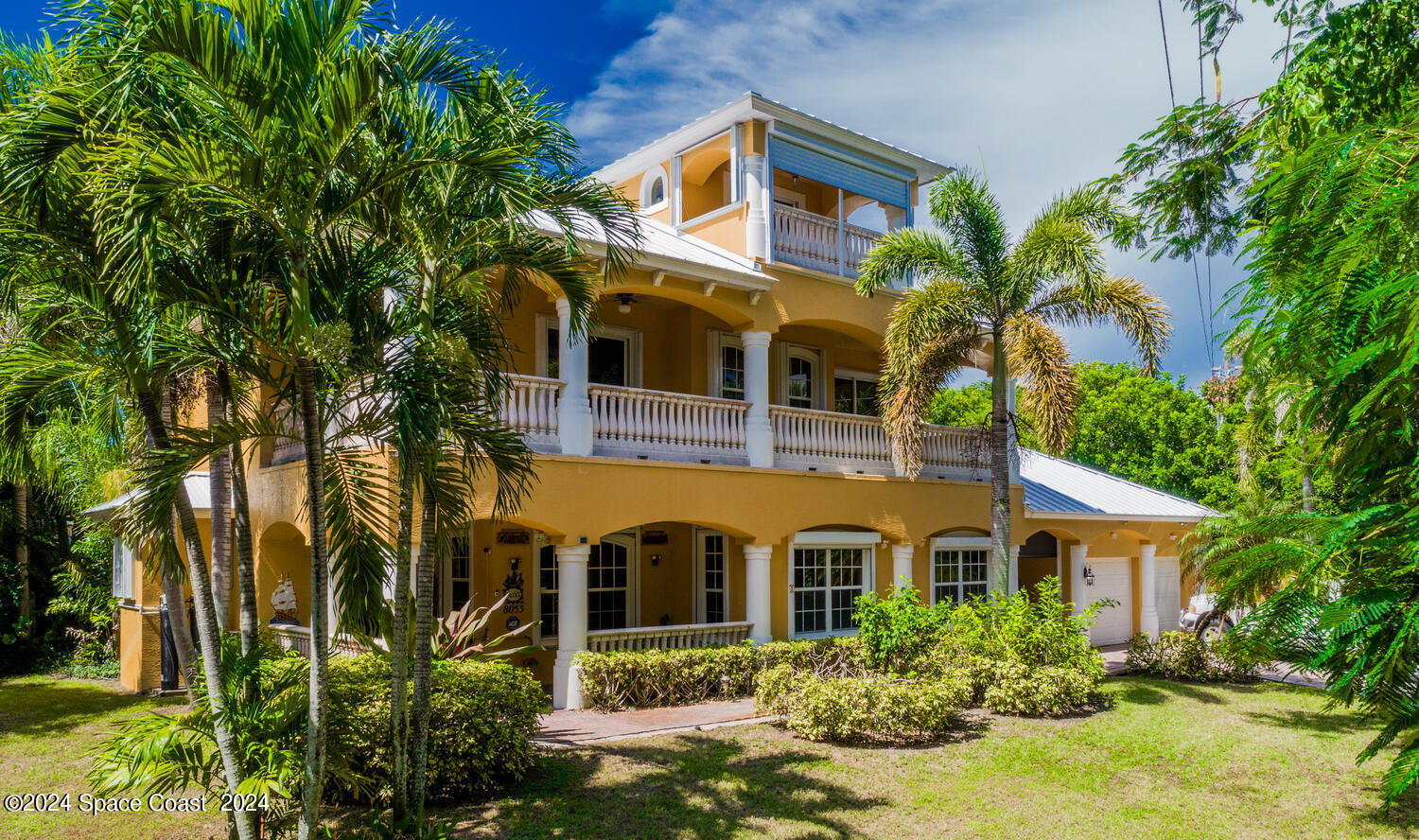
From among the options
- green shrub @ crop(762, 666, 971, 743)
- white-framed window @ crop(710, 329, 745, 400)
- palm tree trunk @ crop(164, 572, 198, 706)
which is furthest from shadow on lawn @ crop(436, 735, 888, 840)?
white-framed window @ crop(710, 329, 745, 400)

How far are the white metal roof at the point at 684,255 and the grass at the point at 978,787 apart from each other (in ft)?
21.2

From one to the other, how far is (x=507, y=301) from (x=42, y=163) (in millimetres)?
3815

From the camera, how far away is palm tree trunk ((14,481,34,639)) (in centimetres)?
1789

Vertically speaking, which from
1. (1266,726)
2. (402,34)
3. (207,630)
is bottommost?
(1266,726)

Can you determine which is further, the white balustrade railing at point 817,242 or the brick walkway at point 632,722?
the white balustrade railing at point 817,242

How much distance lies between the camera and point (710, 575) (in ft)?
55.9

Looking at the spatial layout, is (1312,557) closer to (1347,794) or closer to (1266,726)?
(1347,794)

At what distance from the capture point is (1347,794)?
31.6ft

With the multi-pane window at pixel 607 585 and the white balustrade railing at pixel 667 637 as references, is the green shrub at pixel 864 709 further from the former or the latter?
the multi-pane window at pixel 607 585

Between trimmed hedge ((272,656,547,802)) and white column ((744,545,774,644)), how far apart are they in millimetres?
5602

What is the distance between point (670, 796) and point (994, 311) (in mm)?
9948

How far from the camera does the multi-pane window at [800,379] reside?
18469mm

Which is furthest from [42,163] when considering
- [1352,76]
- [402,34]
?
[1352,76]

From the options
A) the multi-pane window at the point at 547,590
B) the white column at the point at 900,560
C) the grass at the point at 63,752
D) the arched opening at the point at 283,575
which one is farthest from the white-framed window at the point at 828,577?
the grass at the point at 63,752
